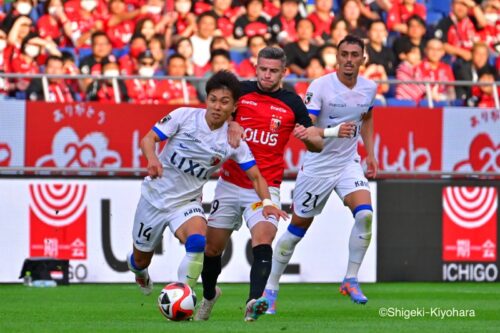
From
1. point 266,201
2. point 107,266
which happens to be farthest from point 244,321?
point 107,266

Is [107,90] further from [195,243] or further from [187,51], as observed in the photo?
[195,243]

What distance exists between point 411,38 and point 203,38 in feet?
11.9

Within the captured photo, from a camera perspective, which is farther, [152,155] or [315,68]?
[315,68]

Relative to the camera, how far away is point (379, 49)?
19.8 m

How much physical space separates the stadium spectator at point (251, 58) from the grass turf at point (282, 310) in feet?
12.9

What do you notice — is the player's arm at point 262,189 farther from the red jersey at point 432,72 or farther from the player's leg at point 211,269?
the red jersey at point 432,72

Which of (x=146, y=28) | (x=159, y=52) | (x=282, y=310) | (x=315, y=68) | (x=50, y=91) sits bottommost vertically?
(x=282, y=310)

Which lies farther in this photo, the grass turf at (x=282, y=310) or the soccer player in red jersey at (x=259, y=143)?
the soccer player in red jersey at (x=259, y=143)

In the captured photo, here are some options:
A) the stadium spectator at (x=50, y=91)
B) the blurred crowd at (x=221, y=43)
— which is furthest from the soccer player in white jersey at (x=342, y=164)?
the stadium spectator at (x=50, y=91)

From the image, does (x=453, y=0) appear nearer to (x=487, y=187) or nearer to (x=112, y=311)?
(x=487, y=187)

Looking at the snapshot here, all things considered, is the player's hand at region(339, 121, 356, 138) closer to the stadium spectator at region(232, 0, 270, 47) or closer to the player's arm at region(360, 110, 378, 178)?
the player's arm at region(360, 110, 378, 178)

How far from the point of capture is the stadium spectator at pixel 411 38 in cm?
2009

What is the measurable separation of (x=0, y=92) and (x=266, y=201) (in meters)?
7.58

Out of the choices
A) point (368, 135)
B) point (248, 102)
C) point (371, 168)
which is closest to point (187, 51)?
point (368, 135)
